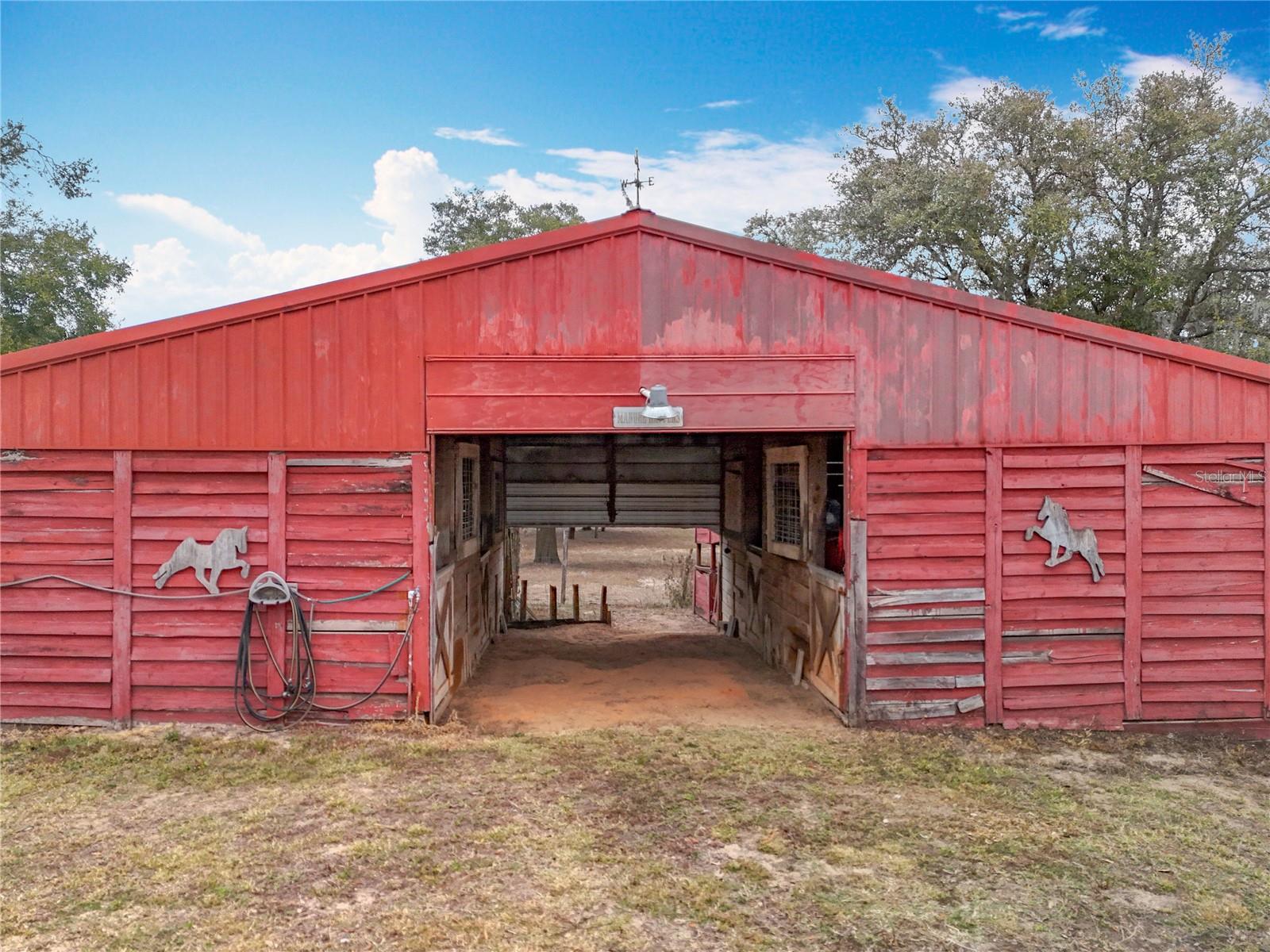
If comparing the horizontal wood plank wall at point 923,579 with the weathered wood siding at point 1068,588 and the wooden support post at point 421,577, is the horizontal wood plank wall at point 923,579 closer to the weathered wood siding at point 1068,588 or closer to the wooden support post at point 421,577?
the weathered wood siding at point 1068,588

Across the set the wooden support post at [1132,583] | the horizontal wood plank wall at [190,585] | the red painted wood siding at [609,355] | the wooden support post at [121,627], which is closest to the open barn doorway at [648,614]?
the red painted wood siding at [609,355]

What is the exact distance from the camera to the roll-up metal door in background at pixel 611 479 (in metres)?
12.5

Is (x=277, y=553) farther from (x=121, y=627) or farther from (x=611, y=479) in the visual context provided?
(x=611, y=479)

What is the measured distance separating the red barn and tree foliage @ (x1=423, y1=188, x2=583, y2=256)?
18.7m

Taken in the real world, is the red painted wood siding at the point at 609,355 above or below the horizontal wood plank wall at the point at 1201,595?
above

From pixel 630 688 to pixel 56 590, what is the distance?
216 inches

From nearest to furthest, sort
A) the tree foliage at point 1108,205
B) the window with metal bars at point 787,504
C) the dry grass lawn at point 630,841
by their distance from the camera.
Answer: the dry grass lawn at point 630,841, the window with metal bars at point 787,504, the tree foliage at point 1108,205

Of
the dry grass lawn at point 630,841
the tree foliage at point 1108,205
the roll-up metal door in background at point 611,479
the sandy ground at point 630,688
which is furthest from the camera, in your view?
the tree foliage at point 1108,205

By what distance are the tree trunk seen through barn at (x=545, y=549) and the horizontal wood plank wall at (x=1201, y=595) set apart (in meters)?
19.4

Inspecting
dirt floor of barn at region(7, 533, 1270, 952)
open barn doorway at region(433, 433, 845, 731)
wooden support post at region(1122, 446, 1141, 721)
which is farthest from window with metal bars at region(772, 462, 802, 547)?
wooden support post at region(1122, 446, 1141, 721)

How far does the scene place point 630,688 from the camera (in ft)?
29.2

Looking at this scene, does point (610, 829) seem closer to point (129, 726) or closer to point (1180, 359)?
point (129, 726)

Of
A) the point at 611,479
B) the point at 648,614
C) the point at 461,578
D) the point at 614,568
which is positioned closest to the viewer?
the point at 461,578

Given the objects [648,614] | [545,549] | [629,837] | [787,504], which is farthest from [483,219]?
[629,837]
